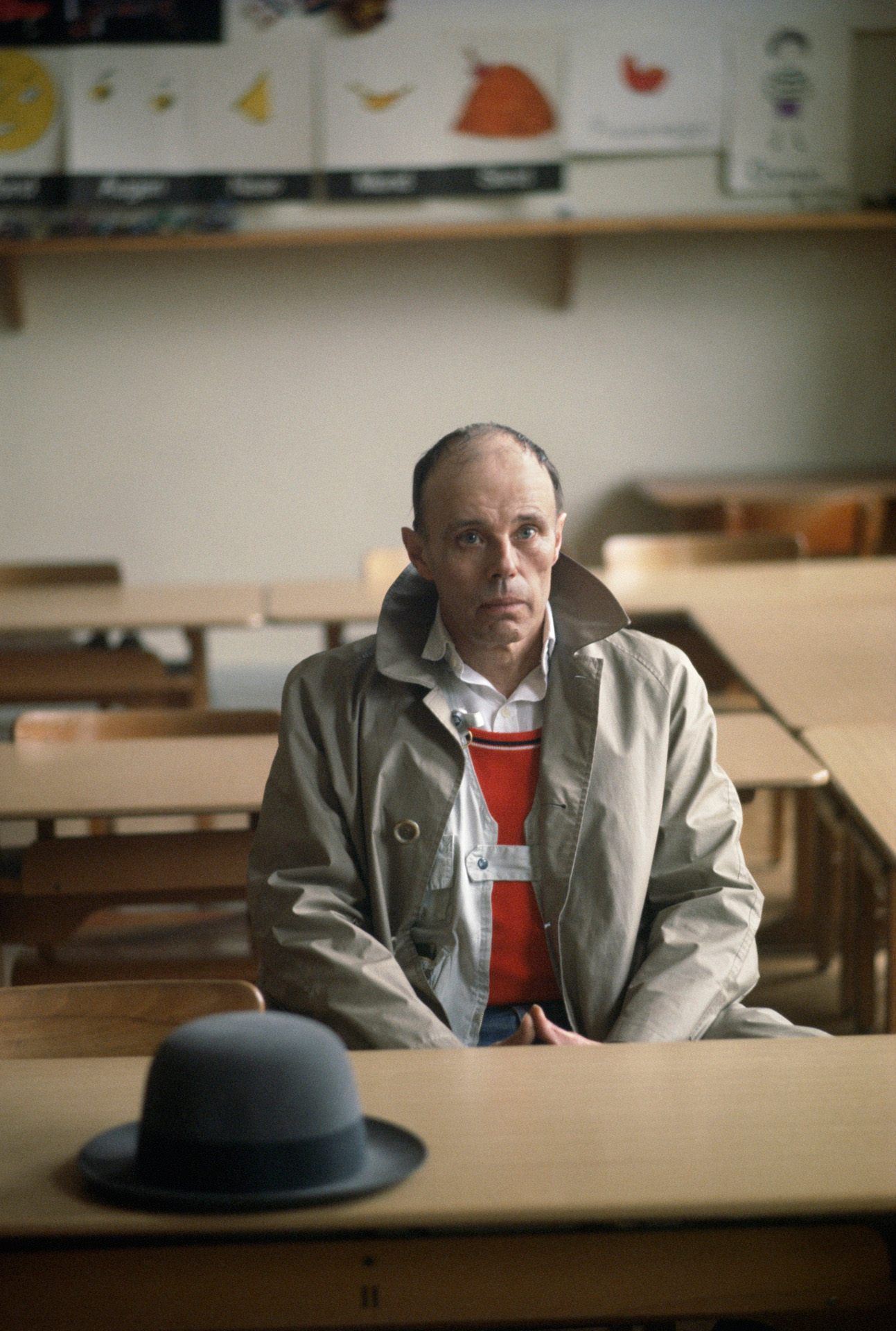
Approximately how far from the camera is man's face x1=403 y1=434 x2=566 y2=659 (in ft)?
6.30

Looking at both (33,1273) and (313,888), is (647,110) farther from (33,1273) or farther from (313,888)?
(33,1273)

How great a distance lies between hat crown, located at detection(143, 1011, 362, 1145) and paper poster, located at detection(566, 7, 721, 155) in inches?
219

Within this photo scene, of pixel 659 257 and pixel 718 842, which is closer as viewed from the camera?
pixel 718 842

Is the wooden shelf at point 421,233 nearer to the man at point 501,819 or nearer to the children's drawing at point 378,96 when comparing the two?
the children's drawing at point 378,96

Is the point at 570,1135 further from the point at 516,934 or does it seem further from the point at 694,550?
the point at 694,550

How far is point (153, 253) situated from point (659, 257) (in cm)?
207

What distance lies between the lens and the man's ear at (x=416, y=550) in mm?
2006

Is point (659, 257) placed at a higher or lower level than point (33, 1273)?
higher

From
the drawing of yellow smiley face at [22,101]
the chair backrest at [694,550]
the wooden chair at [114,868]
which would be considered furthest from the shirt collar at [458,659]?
the drawing of yellow smiley face at [22,101]

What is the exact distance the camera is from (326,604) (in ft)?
14.4

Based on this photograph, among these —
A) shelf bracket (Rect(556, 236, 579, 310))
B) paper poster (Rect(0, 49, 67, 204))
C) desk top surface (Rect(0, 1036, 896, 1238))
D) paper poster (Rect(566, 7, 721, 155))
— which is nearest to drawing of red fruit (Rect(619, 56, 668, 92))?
paper poster (Rect(566, 7, 721, 155))

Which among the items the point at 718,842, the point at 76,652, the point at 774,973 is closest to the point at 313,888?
the point at 718,842

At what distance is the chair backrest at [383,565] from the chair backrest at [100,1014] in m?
3.19

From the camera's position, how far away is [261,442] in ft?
21.4
